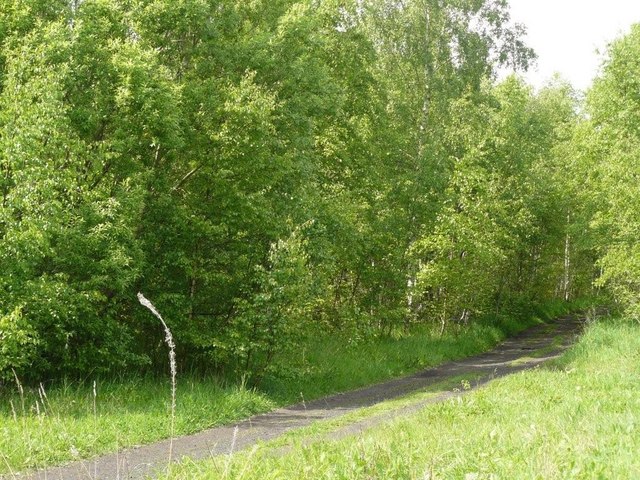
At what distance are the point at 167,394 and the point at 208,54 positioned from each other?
892 cm

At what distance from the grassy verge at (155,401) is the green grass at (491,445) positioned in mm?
2074

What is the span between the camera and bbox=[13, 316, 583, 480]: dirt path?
→ 822cm

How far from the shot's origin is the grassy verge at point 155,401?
28.5 feet

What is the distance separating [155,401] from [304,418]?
2963 mm

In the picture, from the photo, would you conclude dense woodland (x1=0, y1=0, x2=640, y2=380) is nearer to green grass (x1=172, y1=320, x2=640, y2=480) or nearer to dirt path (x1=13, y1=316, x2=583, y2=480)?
dirt path (x1=13, y1=316, x2=583, y2=480)

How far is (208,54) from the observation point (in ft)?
53.7

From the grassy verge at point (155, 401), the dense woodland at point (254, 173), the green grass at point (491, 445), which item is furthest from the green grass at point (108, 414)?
the green grass at point (491, 445)

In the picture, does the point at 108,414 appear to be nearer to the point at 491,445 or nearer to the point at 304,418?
the point at 304,418

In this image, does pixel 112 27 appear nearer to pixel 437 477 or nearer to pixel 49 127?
pixel 49 127

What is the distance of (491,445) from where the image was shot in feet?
21.5

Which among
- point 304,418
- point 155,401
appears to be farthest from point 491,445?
point 155,401

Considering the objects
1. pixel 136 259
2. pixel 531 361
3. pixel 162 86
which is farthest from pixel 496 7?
pixel 136 259

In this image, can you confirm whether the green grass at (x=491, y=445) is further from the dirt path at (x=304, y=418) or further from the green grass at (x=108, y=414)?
the green grass at (x=108, y=414)

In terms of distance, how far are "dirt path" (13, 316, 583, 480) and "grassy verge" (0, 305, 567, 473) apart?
31cm
